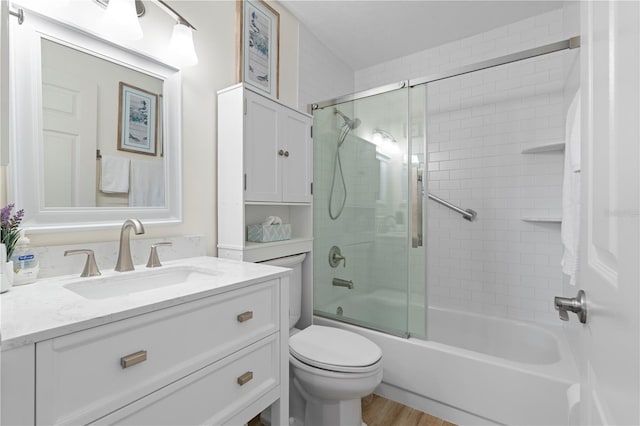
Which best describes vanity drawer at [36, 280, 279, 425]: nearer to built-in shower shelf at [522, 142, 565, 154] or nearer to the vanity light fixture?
the vanity light fixture

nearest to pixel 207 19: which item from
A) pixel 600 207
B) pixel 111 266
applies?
pixel 111 266

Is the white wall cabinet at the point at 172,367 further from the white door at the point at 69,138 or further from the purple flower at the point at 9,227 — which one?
the white door at the point at 69,138

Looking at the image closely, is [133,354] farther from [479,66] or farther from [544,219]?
[544,219]

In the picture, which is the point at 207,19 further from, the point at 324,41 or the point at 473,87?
the point at 473,87

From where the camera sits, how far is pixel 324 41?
260 cm

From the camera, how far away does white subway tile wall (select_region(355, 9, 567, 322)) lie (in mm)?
2246

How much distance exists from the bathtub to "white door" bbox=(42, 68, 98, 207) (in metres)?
1.63

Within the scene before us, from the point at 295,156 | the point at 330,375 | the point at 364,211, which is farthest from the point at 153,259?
the point at 364,211

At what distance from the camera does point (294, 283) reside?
6.50ft

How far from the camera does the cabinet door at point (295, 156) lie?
1.93 m

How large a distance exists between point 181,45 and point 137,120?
1.35 ft

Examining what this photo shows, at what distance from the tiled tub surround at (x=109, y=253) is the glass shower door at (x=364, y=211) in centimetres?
93

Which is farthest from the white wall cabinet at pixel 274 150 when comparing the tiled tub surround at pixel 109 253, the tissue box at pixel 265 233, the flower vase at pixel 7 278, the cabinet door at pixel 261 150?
the flower vase at pixel 7 278

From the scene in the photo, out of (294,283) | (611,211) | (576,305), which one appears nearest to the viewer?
(611,211)
